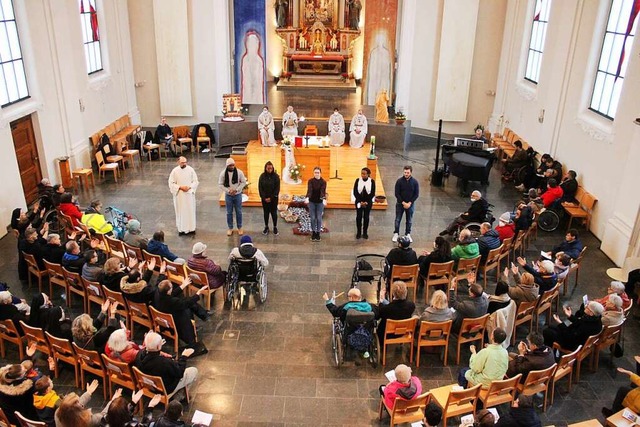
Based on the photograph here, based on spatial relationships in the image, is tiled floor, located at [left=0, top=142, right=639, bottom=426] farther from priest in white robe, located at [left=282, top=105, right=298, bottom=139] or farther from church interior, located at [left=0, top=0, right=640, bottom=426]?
priest in white robe, located at [left=282, top=105, right=298, bottom=139]

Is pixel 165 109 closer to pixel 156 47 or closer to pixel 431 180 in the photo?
pixel 156 47

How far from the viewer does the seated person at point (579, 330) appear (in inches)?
271

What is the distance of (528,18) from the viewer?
1614cm

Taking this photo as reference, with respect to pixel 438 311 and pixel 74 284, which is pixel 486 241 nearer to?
pixel 438 311

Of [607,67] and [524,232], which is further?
[607,67]

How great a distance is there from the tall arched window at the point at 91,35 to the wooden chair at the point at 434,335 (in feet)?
40.0

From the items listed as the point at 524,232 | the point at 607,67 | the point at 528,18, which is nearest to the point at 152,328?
the point at 524,232

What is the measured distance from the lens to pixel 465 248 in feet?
29.2

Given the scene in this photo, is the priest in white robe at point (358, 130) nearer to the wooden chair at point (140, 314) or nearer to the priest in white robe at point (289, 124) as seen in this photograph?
the priest in white robe at point (289, 124)

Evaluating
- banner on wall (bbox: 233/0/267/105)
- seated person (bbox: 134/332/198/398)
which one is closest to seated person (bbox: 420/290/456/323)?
seated person (bbox: 134/332/198/398)

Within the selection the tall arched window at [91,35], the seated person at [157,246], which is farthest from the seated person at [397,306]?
the tall arched window at [91,35]

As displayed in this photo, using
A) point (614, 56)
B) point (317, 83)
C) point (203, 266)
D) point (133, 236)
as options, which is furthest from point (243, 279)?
point (317, 83)

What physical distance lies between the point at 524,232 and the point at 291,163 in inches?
235

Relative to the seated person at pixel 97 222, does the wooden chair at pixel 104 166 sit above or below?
below
